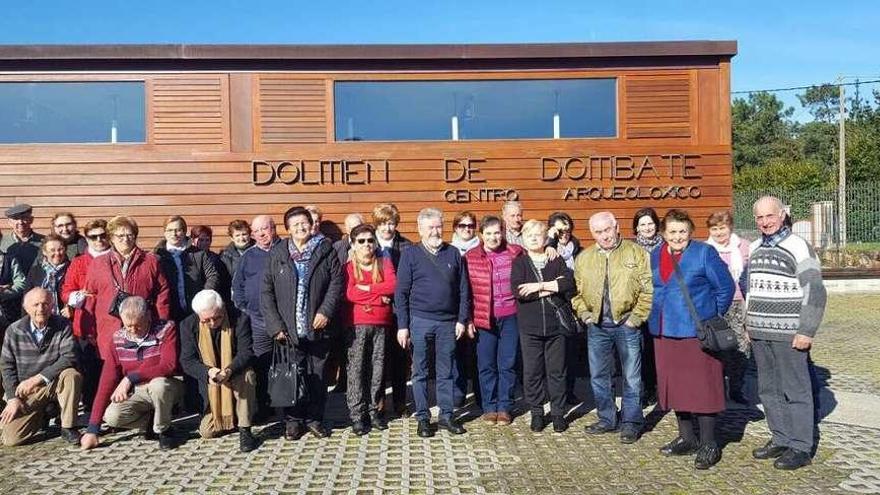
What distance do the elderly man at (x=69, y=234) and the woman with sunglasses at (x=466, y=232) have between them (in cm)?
337

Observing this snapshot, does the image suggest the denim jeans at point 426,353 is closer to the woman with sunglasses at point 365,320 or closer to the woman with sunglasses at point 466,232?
the woman with sunglasses at point 365,320

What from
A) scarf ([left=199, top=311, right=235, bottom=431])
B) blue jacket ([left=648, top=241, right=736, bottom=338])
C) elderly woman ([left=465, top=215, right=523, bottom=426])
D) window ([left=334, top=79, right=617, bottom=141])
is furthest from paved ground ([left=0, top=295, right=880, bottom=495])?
window ([left=334, top=79, right=617, bottom=141])

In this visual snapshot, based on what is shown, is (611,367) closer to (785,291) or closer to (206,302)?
(785,291)

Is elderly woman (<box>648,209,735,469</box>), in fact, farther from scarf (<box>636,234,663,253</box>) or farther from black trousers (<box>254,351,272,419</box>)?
black trousers (<box>254,351,272,419</box>)

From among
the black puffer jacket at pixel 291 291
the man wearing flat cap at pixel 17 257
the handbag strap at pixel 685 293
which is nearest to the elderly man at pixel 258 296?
the black puffer jacket at pixel 291 291

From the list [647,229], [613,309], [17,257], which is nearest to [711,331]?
[613,309]

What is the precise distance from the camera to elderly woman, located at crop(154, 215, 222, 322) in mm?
6535

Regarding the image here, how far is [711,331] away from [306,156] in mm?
5830

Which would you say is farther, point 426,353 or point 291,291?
point 426,353

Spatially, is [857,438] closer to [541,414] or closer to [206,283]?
[541,414]

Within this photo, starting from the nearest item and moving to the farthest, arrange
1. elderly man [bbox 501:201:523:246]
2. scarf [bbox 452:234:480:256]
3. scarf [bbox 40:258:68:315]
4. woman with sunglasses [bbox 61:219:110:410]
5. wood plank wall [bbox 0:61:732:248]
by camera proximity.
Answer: woman with sunglasses [bbox 61:219:110:410] → scarf [bbox 40:258:68:315] → scarf [bbox 452:234:480:256] → elderly man [bbox 501:201:523:246] → wood plank wall [bbox 0:61:732:248]

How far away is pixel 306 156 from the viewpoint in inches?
368

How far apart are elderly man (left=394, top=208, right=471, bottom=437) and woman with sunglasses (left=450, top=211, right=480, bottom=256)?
0.43 metres

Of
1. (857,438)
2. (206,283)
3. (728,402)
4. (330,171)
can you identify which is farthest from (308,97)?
(857,438)
